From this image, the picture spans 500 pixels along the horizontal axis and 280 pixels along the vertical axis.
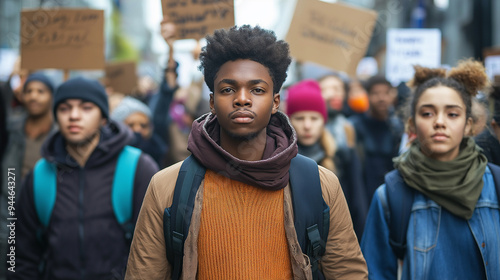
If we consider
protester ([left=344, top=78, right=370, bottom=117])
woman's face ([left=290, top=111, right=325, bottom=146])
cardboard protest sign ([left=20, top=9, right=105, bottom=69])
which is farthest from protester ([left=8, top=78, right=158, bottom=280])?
protester ([left=344, top=78, right=370, bottom=117])

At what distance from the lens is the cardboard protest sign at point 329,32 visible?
5645 millimetres

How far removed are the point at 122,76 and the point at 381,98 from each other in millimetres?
3950

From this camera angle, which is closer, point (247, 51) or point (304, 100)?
point (247, 51)

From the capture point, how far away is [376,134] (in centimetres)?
621

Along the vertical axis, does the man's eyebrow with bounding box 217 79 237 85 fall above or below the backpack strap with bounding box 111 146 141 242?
above

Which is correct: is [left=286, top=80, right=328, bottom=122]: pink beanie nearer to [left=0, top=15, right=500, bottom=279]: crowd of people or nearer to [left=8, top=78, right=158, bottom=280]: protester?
[left=0, top=15, right=500, bottom=279]: crowd of people

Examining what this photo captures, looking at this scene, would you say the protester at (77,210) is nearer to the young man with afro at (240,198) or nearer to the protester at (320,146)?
the young man with afro at (240,198)

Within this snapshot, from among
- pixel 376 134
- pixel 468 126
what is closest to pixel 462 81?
pixel 468 126

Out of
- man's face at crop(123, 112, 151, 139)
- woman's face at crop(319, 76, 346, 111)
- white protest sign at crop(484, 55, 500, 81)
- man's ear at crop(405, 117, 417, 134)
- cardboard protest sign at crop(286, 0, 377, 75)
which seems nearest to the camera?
man's ear at crop(405, 117, 417, 134)

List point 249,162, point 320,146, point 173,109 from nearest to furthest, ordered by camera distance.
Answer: point 249,162
point 320,146
point 173,109

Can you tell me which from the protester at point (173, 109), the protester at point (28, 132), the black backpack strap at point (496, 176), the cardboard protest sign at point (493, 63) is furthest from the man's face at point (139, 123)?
the cardboard protest sign at point (493, 63)

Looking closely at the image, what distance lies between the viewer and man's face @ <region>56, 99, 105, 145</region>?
144 inches

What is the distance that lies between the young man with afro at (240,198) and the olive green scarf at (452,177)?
75 cm

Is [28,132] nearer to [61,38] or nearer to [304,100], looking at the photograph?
[61,38]
